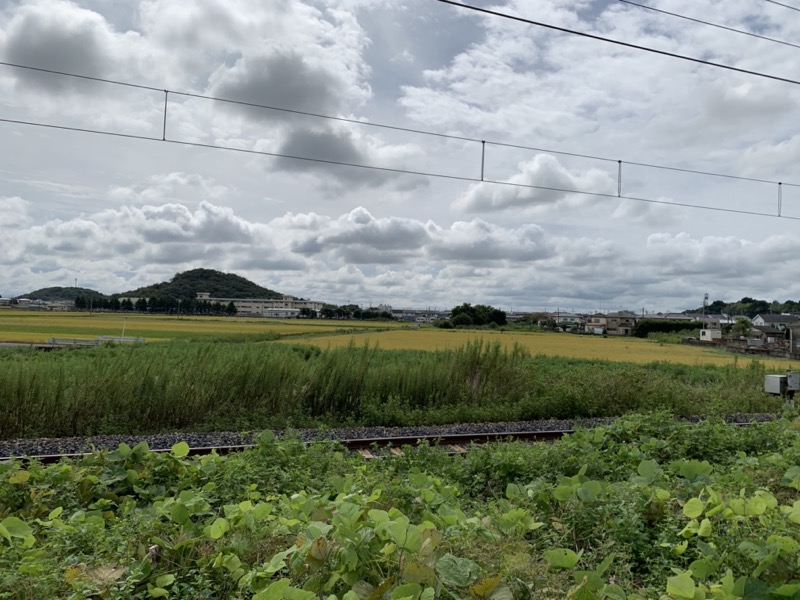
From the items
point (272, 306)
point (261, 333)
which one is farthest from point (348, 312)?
point (261, 333)

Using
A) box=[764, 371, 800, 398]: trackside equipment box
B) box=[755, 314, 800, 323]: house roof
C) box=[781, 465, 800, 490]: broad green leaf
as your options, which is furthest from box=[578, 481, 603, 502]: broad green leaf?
box=[755, 314, 800, 323]: house roof

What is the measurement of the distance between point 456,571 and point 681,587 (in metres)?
0.86

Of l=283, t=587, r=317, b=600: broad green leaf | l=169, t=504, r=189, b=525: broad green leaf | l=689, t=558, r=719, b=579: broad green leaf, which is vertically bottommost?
l=169, t=504, r=189, b=525: broad green leaf

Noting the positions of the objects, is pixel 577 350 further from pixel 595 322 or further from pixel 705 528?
pixel 595 322

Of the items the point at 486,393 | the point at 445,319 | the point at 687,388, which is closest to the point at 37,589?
the point at 486,393

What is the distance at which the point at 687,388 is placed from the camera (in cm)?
1691

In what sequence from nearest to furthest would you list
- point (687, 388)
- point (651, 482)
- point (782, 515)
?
1. point (782, 515)
2. point (651, 482)
3. point (687, 388)

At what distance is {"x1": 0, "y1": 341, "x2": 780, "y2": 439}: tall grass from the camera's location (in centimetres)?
1114

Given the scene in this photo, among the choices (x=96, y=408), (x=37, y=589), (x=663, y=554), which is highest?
(x=37, y=589)

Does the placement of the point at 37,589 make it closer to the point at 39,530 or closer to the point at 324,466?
the point at 39,530

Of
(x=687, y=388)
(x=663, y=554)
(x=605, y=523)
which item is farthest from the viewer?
(x=687, y=388)

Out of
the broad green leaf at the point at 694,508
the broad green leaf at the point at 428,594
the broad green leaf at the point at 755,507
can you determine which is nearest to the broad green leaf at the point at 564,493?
the broad green leaf at the point at 694,508

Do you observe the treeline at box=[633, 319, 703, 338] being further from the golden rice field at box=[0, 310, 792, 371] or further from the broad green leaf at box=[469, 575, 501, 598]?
the broad green leaf at box=[469, 575, 501, 598]

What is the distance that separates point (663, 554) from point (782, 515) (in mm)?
729
